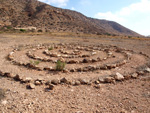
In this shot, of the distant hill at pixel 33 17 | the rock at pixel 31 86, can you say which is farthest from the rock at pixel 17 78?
the distant hill at pixel 33 17

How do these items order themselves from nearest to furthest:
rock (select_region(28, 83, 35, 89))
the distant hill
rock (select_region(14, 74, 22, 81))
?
rock (select_region(28, 83, 35, 89)), rock (select_region(14, 74, 22, 81)), the distant hill

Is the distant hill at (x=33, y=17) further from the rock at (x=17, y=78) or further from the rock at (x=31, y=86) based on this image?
the rock at (x=31, y=86)

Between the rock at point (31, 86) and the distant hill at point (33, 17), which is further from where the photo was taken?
the distant hill at point (33, 17)

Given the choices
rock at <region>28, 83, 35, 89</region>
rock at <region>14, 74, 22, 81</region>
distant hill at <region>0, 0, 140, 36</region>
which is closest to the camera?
rock at <region>28, 83, 35, 89</region>

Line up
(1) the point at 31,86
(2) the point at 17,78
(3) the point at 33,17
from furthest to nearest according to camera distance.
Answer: (3) the point at 33,17 < (2) the point at 17,78 < (1) the point at 31,86

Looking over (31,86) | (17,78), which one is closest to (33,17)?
(17,78)

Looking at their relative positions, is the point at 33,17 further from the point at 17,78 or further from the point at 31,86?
the point at 31,86

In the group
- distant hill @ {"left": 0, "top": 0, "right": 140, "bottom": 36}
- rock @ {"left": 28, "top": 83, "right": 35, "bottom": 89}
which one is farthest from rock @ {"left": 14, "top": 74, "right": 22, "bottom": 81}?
distant hill @ {"left": 0, "top": 0, "right": 140, "bottom": 36}

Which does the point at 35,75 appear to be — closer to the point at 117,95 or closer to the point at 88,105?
the point at 88,105

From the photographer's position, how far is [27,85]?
14.4ft

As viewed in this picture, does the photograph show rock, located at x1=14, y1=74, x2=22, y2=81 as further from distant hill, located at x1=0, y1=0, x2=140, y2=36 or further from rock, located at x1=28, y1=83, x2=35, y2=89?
distant hill, located at x1=0, y1=0, x2=140, y2=36

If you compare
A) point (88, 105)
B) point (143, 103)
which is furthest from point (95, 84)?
point (143, 103)

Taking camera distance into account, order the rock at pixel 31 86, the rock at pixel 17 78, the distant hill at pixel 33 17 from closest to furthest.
→ the rock at pixel 31 86 → the rock at pixel 17 78 → the distant hill at pixel 33 17

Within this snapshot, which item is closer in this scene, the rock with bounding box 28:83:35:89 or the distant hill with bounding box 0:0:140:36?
the rock with bounding box 28:83:35:89
